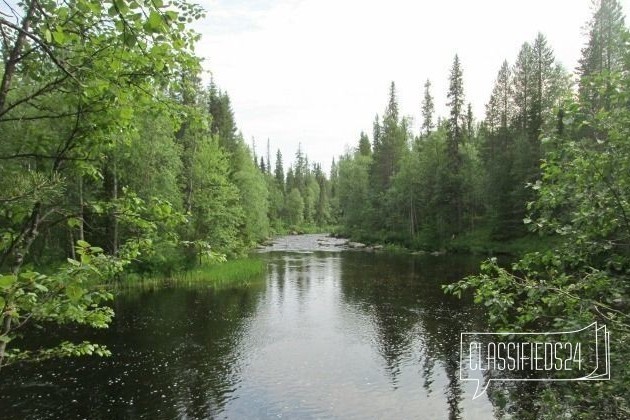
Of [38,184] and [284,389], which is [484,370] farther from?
[38,184]

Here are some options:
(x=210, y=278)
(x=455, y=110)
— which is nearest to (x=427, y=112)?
(x=455, y=110)

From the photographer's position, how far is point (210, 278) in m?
31.0

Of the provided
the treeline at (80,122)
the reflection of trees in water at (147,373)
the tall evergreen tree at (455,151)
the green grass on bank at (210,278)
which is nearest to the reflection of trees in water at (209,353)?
the reflection of trees in water at (147,373)

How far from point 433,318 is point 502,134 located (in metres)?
43.0

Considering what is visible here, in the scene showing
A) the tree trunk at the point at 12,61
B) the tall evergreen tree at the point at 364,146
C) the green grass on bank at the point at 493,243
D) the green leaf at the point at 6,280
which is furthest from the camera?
the tall evergreen tree at the point at 364,146

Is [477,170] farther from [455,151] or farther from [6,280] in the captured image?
[6,280]

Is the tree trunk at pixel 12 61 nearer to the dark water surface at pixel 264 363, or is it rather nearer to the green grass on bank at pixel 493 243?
the dark water surface at pixel 264 363

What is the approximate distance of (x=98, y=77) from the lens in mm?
3957

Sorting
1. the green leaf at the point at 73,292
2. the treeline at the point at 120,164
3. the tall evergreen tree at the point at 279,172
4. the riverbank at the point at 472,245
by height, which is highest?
the tall evergreen tree at the point at 279,172

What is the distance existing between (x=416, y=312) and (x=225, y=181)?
20634 mm

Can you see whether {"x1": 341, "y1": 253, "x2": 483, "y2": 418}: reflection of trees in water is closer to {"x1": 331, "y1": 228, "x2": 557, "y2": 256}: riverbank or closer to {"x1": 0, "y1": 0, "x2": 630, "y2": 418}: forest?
{"x1": 0, "y1": 0, "x2": 630, "y2": 418}: forest

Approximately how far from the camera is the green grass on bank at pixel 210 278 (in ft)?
94.1

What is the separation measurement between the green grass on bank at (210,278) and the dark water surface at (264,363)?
216 centimetres

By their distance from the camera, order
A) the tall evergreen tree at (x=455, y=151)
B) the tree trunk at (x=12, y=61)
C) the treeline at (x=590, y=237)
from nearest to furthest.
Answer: the tree trunk at (x=12, y=61), the treeline at (x=590, y=237), the tall evergreen tree at (x=455, y=151)
